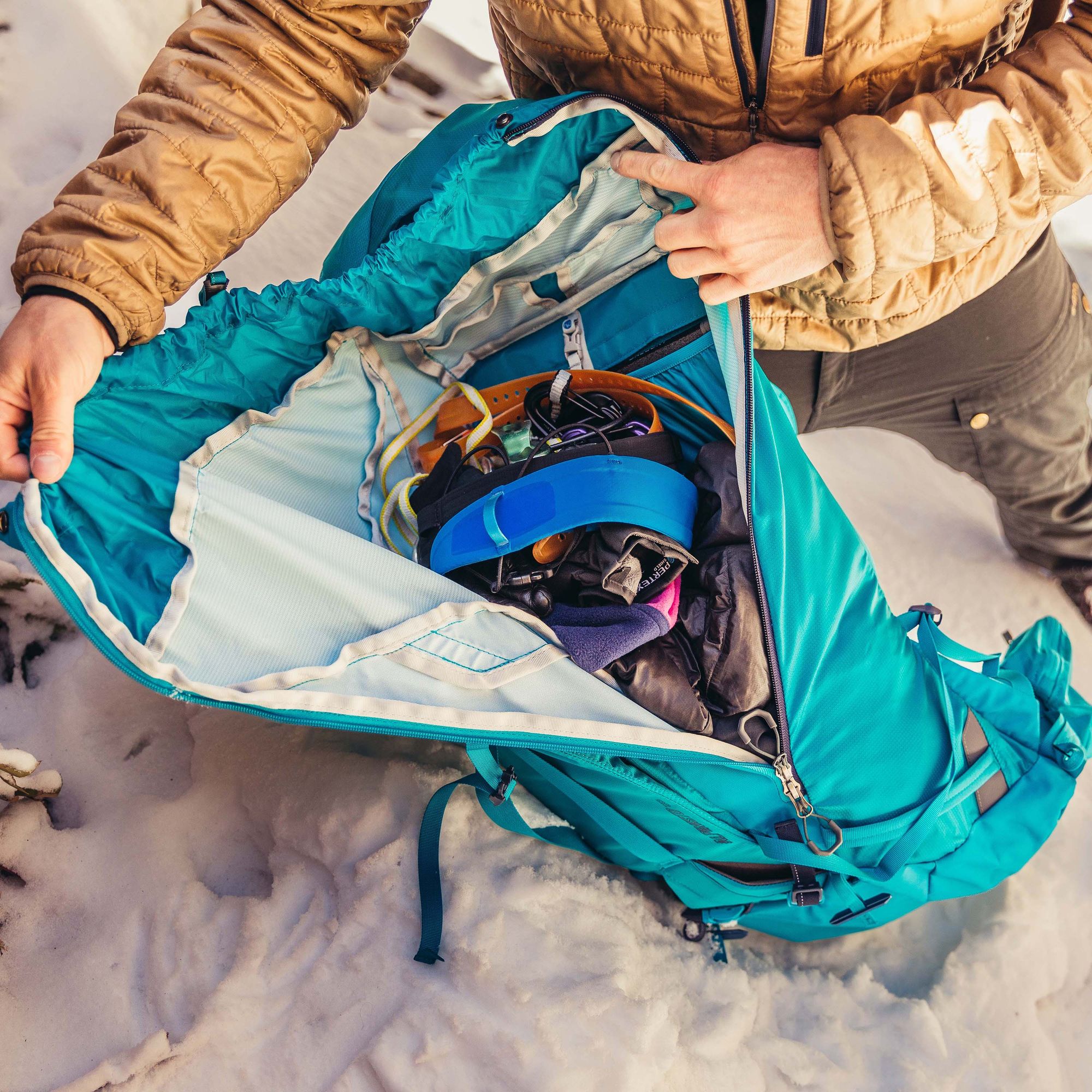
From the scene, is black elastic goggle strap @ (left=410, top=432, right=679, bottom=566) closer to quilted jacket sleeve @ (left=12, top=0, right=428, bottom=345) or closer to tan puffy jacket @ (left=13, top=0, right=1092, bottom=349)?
tan puffy jacket @ (left=13, top=0, right=1092, bottom=349)

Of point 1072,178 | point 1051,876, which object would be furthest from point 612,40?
point 1051,876

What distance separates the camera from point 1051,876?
122cm

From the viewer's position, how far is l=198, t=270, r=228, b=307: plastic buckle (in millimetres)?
968

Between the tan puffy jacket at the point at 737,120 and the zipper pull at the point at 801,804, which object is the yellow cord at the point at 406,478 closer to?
the tan puffy jacket at the point at 737,120

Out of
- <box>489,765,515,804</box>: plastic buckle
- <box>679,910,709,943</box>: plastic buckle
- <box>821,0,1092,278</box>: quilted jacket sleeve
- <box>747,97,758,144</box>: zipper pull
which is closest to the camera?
<box>821,0,1092,278</box>: quilted jacket sleeve

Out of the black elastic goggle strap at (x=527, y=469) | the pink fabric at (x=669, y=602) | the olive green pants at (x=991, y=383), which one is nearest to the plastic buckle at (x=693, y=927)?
the pink fabric at (x=669, y=602)

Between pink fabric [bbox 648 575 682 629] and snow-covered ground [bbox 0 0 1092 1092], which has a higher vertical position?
pink fabric [bbox 648 575 682 629]

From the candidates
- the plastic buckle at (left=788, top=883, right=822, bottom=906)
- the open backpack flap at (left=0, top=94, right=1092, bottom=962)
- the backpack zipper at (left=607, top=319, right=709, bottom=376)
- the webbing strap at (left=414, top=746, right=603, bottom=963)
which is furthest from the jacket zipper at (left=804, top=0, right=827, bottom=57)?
the plastic buckle at (left=788, top=883, right=822, bottom=906)

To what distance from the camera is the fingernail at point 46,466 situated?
0.78 metres

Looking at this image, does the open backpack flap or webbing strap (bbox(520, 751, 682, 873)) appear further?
webbing strap (bbox(520, 751, 682, 873))

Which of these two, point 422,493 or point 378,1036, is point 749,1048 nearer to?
point 378,1036

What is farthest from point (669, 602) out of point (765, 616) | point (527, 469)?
point (527, 469)

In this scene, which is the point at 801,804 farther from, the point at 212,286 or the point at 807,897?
the point at 212,286

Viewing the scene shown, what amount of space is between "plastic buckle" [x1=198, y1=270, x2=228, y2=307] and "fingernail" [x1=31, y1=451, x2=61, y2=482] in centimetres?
28
